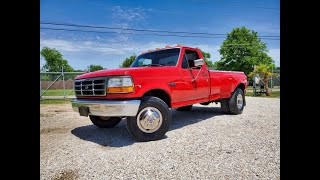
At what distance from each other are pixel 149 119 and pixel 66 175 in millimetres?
1670

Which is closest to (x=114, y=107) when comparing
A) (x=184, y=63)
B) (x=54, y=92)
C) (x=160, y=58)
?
(x=160, y=58)

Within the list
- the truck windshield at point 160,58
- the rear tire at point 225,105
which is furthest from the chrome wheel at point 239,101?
the truck windshield at point 160,58

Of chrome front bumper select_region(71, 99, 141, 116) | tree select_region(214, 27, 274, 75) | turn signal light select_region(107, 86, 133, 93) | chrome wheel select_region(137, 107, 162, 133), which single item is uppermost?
tree select_region(214, 27, 274, 75)

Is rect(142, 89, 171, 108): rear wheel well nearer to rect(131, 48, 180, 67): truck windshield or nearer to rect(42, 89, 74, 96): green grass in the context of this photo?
rect(131, 48, 180, 67): truck windshield

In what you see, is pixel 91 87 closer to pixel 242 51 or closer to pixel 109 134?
pixel 109 134

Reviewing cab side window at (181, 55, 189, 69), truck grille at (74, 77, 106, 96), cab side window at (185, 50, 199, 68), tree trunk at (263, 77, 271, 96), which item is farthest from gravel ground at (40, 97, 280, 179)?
tree trunk at (263, 77, 271, 96)

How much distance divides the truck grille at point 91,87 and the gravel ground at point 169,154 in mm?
906

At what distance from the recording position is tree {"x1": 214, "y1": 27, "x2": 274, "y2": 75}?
31.1 m

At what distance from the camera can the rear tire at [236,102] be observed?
6.66 metres

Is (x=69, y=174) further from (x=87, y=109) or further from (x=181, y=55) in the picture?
(x=181, y=55)

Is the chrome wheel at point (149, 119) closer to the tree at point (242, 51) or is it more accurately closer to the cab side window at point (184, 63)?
the cab side window at point (184, 63)

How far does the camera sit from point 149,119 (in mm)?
3959

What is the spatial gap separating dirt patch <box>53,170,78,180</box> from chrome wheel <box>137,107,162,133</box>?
1439 mm
